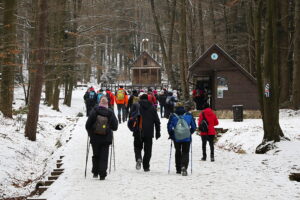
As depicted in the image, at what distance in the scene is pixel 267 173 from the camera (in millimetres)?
10312

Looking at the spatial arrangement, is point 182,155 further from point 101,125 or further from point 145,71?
point 145,71

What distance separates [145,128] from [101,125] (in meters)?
1.56

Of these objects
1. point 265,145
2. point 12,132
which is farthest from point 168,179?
point 12,132

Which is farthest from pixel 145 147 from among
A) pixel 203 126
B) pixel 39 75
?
pixel 39 75

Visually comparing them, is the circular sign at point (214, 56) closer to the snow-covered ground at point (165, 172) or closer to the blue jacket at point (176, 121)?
the snow-covered ground at point (165, 172)

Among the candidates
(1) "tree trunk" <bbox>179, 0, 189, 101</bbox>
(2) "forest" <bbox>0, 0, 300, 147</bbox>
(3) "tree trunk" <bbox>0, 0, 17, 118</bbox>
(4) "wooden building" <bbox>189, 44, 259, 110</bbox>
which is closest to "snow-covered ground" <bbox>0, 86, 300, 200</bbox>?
(3) "tree trunk" <bbox>0, 0, 17, 118</bbox>

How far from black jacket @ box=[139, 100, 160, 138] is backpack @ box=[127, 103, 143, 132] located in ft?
0.26

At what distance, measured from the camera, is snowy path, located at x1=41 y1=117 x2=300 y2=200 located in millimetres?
7840

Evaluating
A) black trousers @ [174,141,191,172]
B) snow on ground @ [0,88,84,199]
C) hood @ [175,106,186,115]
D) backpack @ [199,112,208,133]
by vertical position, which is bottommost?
snow on ground @ [0,88,84,199]

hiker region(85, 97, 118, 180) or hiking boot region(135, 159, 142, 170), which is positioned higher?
hiker region(85, 97, 118, 180)

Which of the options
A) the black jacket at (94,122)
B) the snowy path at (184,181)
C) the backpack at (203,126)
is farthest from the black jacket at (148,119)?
the backpack at (203,126)

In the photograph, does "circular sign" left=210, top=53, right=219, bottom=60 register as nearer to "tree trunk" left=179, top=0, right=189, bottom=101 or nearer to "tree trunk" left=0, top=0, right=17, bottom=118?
"tree trunk" left=179, top=0, right=189, bottom=101

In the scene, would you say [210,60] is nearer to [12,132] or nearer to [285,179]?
[12,132]

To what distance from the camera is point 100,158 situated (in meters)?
9.08
